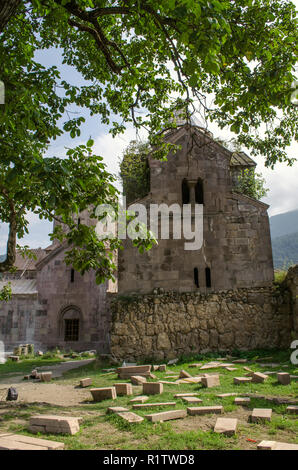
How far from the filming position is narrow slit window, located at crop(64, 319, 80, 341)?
21.1 meters

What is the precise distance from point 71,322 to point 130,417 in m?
17.3

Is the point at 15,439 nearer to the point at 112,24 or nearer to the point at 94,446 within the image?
the point at 94,446

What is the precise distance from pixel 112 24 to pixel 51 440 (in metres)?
8.59

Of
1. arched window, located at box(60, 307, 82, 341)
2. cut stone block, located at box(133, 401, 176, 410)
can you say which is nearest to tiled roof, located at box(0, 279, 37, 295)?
arched window, located at box(60, 307, 82, 341)

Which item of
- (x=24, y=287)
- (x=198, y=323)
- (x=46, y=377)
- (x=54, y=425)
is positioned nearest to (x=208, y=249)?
(x=198, y=323)

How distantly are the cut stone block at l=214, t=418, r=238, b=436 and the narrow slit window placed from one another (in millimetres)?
17640

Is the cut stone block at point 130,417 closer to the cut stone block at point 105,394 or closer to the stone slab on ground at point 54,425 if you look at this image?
the stone slab on ground at point 54,425

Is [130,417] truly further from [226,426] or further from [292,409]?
[292,409]

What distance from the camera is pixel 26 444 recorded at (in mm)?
3809

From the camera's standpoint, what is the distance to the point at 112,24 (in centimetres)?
845

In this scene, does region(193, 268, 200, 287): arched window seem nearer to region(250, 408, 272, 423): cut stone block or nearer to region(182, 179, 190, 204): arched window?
region(182, 179, 190, 204): arched window

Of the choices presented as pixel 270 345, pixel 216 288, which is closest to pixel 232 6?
pixel 216 288

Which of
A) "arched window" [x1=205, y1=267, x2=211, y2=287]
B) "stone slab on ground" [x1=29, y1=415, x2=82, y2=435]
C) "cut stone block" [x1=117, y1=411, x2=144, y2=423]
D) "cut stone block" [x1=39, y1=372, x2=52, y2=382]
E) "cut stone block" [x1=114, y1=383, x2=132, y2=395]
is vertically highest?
"arched window" [x1=205, y1=267, x2=211, y2=287]

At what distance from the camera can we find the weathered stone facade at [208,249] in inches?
517
